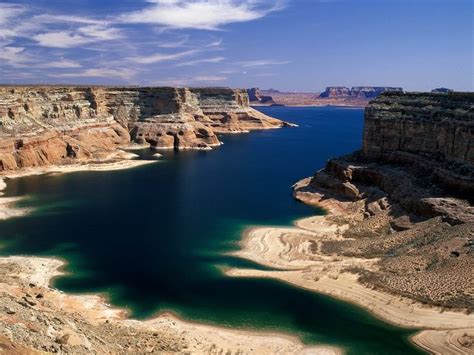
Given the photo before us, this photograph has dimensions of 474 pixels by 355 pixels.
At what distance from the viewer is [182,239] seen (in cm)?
5394

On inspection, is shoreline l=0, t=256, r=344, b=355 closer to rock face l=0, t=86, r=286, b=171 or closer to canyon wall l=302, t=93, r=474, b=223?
canyon wall l=302, t=93, r=474, b=223

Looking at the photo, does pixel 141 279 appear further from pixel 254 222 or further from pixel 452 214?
pixel 452 214

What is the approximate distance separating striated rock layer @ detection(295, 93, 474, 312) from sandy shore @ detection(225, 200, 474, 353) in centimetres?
120

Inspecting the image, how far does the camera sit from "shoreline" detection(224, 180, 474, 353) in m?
34.5

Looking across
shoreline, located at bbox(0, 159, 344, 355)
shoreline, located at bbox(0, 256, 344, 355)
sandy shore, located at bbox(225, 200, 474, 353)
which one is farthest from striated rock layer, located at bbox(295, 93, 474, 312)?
shoreline, located at bbox(0, 159, 344, 355)

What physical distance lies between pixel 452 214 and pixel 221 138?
352ft

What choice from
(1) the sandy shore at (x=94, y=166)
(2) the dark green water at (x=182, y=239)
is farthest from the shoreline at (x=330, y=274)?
(1) the sandy shore at (x=94, y=166)

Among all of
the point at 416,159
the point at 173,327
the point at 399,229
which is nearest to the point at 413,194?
the point at 399,229

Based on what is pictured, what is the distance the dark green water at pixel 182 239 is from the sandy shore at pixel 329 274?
1298 mm

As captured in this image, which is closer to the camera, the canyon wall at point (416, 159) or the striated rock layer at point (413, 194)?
the striated rock layer at point (413, 194)

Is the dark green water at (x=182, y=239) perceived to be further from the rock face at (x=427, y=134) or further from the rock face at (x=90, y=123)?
the rock face at (x=427, y=134)

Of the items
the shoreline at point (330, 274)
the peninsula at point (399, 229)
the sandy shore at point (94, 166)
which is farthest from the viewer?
the sandy shore at point (94, 166)

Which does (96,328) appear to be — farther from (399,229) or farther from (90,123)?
(90,123)

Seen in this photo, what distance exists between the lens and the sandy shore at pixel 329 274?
3459 centimetres
